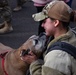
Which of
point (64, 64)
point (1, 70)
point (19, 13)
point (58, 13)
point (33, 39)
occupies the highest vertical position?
point (58, 13)

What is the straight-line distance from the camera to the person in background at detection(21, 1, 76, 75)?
228 cm

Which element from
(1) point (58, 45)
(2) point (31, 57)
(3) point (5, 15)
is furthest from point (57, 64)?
(3) point (5, 15)

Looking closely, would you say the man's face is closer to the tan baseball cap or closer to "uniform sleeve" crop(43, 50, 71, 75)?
the tan baseball cap

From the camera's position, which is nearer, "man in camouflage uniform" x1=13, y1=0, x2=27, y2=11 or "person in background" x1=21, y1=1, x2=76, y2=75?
"person in background" x1=21, y1=1, x2=76, y2=75

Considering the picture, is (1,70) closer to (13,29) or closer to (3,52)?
(3,52)

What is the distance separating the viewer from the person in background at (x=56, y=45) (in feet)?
7.47

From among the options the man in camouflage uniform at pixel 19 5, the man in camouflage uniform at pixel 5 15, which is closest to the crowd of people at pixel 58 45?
the man in camouflage uniform at pixel 5 15

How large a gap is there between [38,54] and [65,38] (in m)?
0.39

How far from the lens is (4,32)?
604 cm

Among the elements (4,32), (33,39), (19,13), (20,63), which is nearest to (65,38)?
(33,39)

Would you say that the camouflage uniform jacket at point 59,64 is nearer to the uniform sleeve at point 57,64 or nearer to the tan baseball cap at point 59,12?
the uniform sleeve at point 57,64

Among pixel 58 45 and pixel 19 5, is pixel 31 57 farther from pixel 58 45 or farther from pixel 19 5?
pixel 19 5

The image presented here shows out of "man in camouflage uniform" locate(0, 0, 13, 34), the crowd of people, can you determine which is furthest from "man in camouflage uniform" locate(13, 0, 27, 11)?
the crowd of people

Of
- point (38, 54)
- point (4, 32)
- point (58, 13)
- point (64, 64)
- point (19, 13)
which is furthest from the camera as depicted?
point (19, 13)
